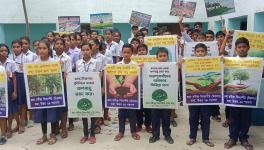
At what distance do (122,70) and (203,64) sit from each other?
3.90ft

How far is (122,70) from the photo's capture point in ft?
18.0

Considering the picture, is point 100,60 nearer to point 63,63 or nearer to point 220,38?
point 63,63

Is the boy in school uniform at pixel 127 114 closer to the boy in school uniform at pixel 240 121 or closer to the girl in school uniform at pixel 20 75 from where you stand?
the boy in school uniform at pixel 240 121

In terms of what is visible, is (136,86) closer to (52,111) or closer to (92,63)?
(92,63)

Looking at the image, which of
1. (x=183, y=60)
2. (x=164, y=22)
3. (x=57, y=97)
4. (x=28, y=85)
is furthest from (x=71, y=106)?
(x=164, y=22)

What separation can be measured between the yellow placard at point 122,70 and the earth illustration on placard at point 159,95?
41cm

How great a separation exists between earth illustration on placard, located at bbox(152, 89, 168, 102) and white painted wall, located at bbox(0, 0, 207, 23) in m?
11.8

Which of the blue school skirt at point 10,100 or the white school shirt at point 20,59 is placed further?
the white school shirt at point 20,59

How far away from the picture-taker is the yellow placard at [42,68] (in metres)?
5.46

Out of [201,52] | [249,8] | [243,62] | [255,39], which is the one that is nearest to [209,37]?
[255,39]

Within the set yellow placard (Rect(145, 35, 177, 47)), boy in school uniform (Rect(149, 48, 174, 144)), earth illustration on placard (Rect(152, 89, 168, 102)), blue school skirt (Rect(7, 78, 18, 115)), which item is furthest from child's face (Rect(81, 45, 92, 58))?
yellow placard (Rect(145, 35, 177, 47))

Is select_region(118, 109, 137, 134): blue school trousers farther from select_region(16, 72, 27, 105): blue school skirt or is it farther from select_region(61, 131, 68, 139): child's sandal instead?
select_region(16, 72, 27, 105): blue school skirt

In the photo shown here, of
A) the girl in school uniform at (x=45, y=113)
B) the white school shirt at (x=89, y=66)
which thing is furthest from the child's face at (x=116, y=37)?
the girl in school uniform at (x=45, y=113)

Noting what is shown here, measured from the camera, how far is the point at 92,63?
5703 mm
